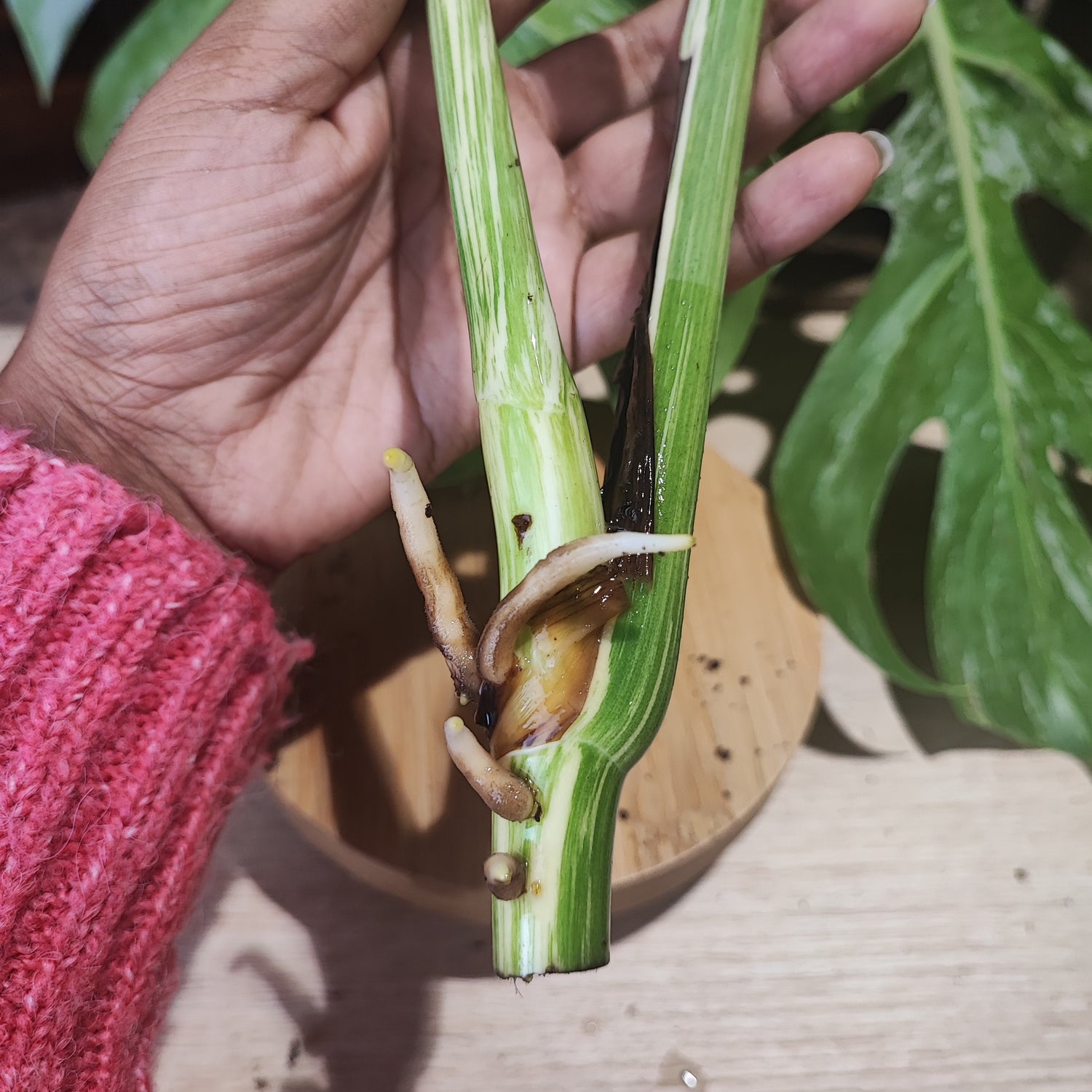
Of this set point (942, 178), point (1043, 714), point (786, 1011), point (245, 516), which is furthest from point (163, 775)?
point (942, 178)

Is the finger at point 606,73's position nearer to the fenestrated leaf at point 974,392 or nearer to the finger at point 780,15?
→ the finger at point 780,15

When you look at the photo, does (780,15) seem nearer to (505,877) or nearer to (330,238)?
(330,238)

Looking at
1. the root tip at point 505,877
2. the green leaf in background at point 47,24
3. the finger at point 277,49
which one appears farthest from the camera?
the green leaf in background at point 47,24

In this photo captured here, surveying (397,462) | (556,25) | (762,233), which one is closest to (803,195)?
(762,233)

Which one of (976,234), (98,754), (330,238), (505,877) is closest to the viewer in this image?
(505,877)

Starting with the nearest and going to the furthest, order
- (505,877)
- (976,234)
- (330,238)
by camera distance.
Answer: (505,877) < (330,238) < (976,234)

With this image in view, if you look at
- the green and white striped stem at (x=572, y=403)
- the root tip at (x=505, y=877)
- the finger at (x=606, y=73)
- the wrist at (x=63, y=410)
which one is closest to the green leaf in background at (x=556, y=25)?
the finger at (x=606, y=73)
